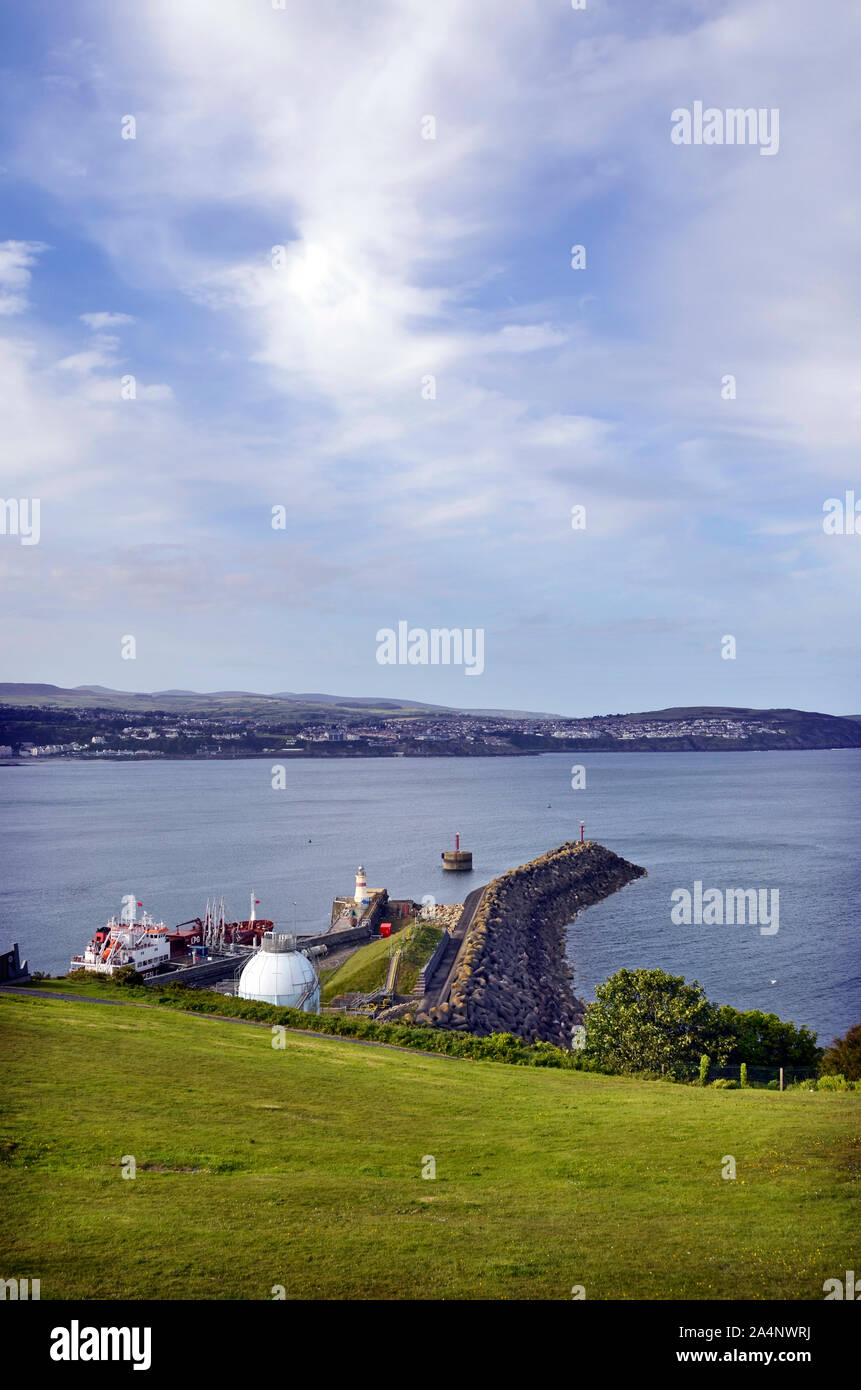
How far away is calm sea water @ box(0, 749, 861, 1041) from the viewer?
57094 millimetres

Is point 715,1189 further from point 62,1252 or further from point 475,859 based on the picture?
point 475,859

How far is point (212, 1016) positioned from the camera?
29.5 metres

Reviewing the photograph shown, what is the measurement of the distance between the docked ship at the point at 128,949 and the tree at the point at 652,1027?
29294 millimetres

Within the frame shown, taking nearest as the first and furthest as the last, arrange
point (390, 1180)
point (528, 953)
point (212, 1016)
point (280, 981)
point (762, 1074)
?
point (390, 1180)
point (762, 1074)
point (212, 1016)
point (280, 981)
point (528, 953)

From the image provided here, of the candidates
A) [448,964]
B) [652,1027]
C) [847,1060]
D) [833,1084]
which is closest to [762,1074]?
[833,1084]

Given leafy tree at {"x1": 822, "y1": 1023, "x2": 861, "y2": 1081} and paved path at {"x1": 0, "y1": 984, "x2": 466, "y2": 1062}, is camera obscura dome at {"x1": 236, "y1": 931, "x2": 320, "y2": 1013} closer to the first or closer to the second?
paved path at {"x1": 0, "y1": 984, "x2": 466, "y2": 1062}

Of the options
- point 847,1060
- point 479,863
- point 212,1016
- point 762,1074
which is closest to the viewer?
point 762,1074

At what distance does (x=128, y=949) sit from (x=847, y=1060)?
38145 millimetres

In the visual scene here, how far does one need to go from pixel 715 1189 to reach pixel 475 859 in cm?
9152

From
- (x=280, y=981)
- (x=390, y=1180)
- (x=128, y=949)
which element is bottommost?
(x=128, y=949)

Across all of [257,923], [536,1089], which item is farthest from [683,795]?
[536,1089]

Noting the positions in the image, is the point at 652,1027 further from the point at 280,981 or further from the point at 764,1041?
the point at 280,981

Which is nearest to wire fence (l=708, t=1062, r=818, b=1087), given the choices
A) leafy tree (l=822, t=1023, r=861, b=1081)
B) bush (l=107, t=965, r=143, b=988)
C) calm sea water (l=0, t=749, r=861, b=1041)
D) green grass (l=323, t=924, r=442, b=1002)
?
leafy tree (l=822, t=1023, r=861, b=1081)
